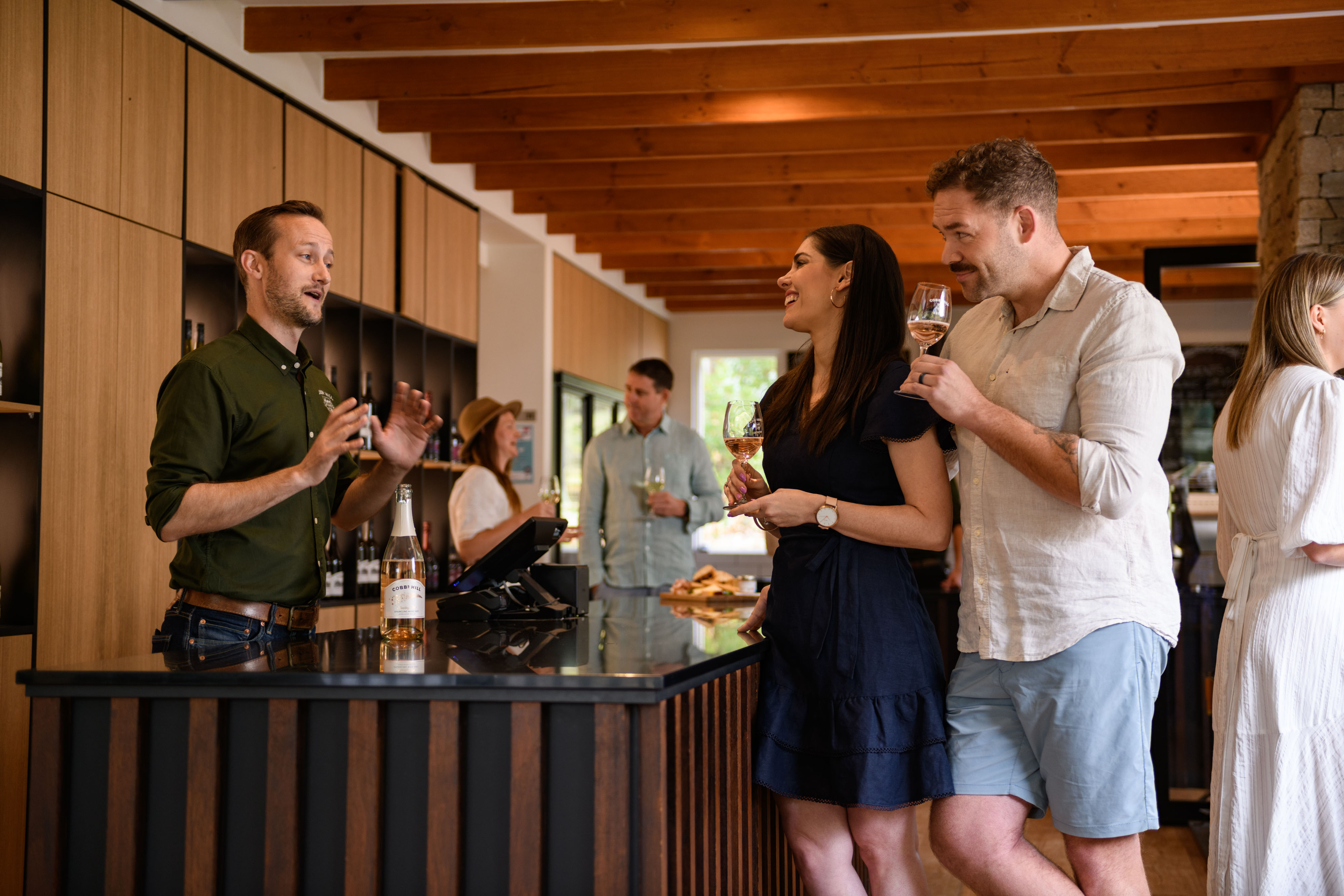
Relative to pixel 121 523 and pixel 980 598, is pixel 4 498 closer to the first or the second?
pixel 121 523

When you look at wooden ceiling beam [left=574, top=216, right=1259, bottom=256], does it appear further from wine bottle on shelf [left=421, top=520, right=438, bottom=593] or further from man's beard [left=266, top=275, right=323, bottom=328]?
man's beard [left=266, top=275, right=323, bottom=328]

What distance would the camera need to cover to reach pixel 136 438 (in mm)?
3818

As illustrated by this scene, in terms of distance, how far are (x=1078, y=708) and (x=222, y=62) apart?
3.97 m

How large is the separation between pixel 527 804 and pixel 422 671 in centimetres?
25

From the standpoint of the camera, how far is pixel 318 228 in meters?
2.59

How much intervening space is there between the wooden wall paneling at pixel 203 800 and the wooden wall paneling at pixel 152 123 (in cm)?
264

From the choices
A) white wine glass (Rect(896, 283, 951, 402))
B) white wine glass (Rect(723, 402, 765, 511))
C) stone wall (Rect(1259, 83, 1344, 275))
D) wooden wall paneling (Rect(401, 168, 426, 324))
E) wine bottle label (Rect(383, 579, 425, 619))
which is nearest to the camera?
white wine glass (Rect(896, 283, 951, 402))

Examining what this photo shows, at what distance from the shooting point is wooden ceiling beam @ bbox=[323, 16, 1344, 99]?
4.66m

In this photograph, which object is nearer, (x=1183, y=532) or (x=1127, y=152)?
(x=1183, y=532)

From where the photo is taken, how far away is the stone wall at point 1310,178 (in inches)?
180

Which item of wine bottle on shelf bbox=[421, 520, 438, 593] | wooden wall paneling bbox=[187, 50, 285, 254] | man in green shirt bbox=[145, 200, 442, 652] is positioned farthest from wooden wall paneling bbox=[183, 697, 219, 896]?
wine bottle on shelf bbox=[421, 520, 438, 593]

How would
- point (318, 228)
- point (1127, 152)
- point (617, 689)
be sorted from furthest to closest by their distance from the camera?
point (1127, 152)
point (318, 228)
point (617, 689)

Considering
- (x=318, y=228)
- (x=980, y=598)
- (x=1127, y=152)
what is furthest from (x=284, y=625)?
(x=1127, y=152)

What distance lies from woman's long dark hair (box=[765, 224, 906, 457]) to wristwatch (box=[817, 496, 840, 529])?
120 millimetres
